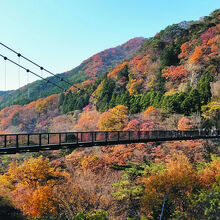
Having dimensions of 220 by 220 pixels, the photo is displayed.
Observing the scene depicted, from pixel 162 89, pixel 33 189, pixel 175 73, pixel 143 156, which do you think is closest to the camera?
pixel 33 189

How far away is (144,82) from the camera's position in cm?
4791

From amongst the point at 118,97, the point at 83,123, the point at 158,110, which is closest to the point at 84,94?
the point at 118,97

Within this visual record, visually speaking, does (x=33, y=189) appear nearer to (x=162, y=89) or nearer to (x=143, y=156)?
(x=143, y=156)

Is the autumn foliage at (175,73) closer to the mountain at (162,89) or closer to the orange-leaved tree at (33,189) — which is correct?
the mountain at (162,89)

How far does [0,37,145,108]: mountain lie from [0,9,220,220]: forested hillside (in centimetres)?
2433

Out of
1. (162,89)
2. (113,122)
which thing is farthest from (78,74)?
(113,122)

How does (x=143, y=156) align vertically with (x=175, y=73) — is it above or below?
below

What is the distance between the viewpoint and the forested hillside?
17812 millimetres

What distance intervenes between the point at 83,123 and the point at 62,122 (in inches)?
583

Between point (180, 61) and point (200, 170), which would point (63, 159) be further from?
point (180, 61)

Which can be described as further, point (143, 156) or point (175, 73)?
point (175, 73)

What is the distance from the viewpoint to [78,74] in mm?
97000

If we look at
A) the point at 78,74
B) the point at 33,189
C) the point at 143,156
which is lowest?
the point at 33,189

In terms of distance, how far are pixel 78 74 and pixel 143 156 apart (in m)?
75.7
